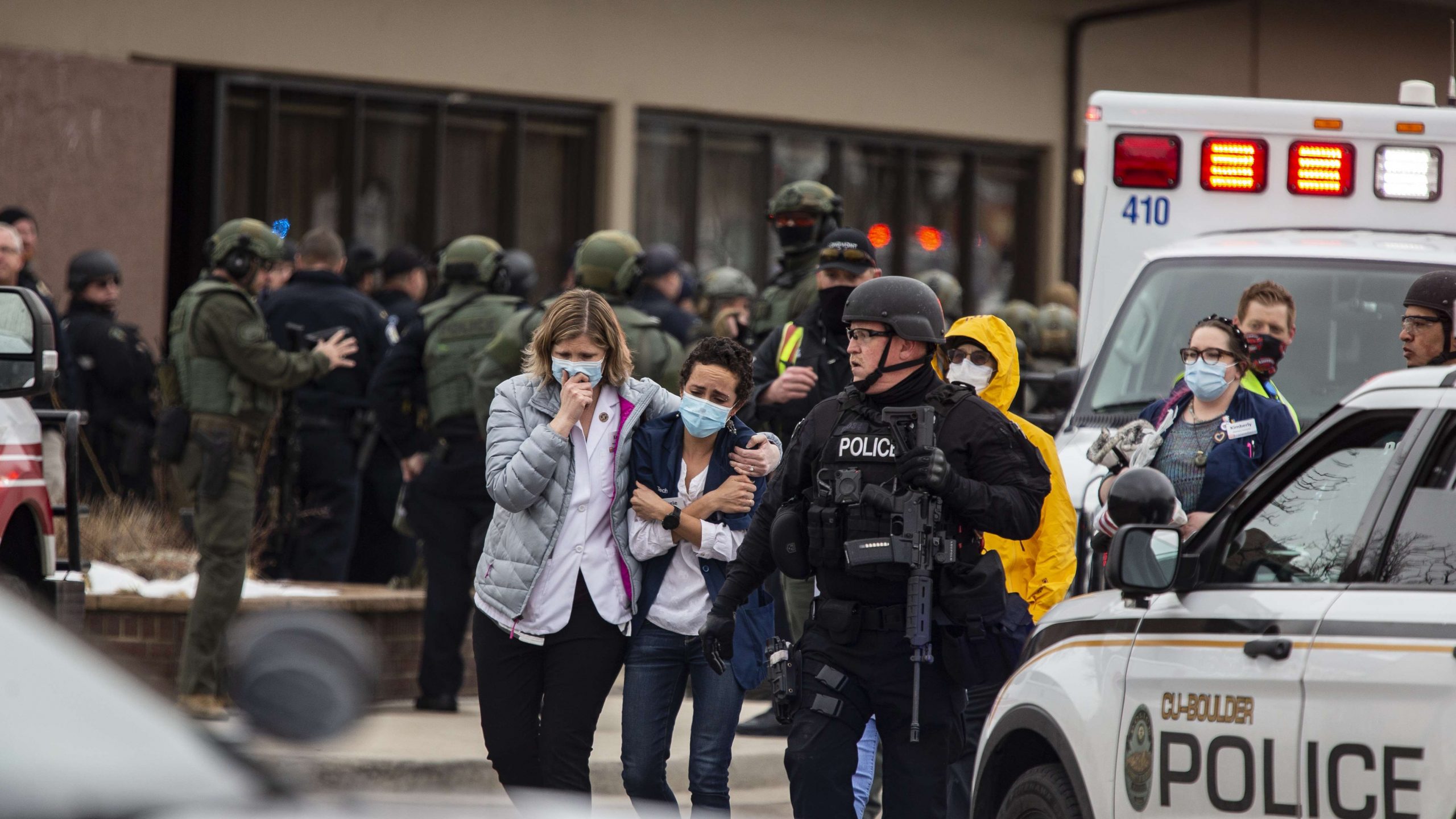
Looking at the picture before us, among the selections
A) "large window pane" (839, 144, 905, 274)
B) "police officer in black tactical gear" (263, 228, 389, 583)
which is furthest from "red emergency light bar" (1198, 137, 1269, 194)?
"large window pane" (839, 144, 905, 274)

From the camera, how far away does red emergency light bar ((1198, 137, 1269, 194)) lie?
30.6 feet

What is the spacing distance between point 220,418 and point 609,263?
1918 mm

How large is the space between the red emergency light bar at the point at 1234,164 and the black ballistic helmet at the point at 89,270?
638 cm

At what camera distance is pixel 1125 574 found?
15.7 feet

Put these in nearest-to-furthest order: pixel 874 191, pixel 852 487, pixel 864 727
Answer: pixel 852 487
pixel 864 727
pixel 874 191

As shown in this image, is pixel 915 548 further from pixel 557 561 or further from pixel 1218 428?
pixel 1218 428

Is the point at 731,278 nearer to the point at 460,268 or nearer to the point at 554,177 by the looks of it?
the point at 460,268

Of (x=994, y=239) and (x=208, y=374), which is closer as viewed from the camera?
(x=208, y=374)

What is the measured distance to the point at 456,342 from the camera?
955cm

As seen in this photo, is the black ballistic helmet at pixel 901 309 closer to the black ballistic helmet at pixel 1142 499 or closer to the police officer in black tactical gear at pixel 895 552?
the police officer in black tactical gear at pixel 895 552

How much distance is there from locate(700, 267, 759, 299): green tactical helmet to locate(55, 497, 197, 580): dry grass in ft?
13.8

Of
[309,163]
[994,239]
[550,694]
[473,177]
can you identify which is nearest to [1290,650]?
[550,694]

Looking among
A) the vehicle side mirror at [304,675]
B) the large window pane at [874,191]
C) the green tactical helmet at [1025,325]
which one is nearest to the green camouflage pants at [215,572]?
the green tactical helmet at [1025,325]

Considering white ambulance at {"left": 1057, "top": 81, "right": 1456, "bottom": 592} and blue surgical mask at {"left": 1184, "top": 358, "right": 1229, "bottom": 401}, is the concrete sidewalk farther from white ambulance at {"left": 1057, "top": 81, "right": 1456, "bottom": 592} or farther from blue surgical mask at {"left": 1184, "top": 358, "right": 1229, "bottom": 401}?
blue surgical mask at {"left": 1184, "top": 358, "right": 1229, "bottom": 401}
